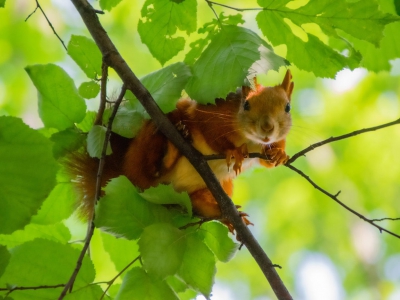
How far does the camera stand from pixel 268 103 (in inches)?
60.3

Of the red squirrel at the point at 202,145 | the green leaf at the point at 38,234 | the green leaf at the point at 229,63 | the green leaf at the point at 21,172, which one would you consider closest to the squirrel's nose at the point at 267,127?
the red squirrel at the point at 202,145

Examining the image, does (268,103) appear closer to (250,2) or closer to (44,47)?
(250,2)

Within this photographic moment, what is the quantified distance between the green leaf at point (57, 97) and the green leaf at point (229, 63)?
26 centimetres

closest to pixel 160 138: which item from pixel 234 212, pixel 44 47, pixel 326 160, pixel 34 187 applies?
pixel 234 212

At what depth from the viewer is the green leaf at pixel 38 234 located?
1.21 m

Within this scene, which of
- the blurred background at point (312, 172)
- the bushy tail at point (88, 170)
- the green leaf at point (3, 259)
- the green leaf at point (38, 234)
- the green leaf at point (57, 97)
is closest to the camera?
the green leaf at point (3, 259)

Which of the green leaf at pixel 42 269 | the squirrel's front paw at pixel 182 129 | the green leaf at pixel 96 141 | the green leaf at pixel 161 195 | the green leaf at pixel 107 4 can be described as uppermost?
the squirrel's front paw at pixel 182 129

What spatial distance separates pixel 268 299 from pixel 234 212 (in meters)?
4.43

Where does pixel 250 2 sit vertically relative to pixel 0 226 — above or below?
above

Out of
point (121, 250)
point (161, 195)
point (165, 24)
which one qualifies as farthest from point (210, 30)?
point (121, 250)

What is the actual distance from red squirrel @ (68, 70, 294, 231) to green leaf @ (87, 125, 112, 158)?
0.35 meters

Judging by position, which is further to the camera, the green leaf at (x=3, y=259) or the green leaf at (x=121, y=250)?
the green leaf at (x=121, y=250)

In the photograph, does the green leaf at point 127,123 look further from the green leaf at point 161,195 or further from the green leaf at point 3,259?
the green leaf at point 3,259

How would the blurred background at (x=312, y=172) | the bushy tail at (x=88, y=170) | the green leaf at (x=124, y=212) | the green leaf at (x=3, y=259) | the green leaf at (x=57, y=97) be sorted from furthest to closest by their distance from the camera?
the blurred background at (x=312, y=172)
the bushy tail at (x=88, y=170)
the green leaf at (x=57, y=97)
the green leaf at (x=124, y=212)
the green leaf at (x=3, y=259)
